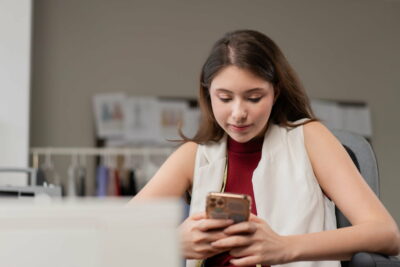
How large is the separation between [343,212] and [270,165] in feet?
0.71

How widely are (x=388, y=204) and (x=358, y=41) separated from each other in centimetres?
132

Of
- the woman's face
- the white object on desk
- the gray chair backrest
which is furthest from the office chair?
the white object on desk

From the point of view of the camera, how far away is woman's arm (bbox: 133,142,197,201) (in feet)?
5.13

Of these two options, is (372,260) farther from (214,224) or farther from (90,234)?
(90,234)

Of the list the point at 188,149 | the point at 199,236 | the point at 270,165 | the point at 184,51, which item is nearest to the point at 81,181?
the point at 184,51

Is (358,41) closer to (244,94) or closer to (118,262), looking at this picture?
(244,94)

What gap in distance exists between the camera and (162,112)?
481cm

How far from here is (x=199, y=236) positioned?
1174 mm

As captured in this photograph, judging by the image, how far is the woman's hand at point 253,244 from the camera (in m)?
1.09

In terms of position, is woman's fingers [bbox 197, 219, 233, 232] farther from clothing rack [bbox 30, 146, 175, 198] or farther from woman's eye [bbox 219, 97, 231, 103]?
clothing rack [bbox 30, 146, 175, 198]

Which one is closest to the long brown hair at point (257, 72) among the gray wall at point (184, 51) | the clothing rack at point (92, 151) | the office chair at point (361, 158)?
the office chair at point (361, 158)

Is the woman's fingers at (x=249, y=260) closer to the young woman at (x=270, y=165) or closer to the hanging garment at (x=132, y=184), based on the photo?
the young woman at (x=270, y=165)

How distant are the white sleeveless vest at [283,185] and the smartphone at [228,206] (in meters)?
0.38

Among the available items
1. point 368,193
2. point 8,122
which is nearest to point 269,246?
point 368,193
